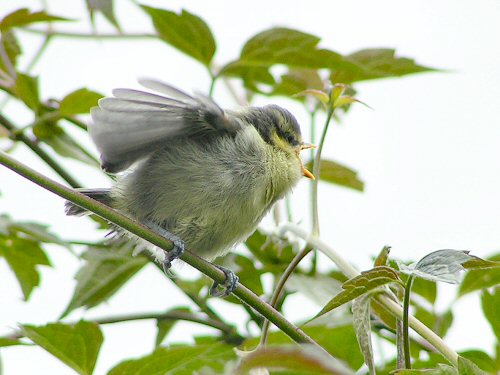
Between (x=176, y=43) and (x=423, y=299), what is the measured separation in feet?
2.60

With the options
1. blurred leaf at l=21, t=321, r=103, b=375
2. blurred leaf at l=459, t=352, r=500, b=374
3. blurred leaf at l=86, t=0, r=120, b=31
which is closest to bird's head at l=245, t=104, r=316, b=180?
blurred leaf at l=86, t=0, r=120, b=31

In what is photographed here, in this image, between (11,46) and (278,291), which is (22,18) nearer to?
(11,46)

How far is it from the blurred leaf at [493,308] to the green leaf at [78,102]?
88cm

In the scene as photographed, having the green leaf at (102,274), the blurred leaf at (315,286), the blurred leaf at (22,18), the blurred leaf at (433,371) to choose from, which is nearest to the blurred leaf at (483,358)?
the blurred leaf at (315,286)

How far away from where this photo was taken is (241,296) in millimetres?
1150

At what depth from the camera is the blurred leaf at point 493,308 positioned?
54.5 inches

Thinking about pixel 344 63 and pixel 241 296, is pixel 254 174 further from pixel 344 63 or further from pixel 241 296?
pixel 241 296

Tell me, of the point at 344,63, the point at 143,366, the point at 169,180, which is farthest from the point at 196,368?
the point at 344,63

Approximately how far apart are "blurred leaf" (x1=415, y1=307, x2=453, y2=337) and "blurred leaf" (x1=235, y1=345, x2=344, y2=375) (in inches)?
41.4

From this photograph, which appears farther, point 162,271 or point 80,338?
point 162,271

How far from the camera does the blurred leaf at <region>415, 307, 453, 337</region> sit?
166 centimetres

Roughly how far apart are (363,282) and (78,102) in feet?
2.78

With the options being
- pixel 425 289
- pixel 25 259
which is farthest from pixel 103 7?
pixel 425 289

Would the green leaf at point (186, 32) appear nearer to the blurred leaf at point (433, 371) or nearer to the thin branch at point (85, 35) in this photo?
the thin branch at point (85, 35)
